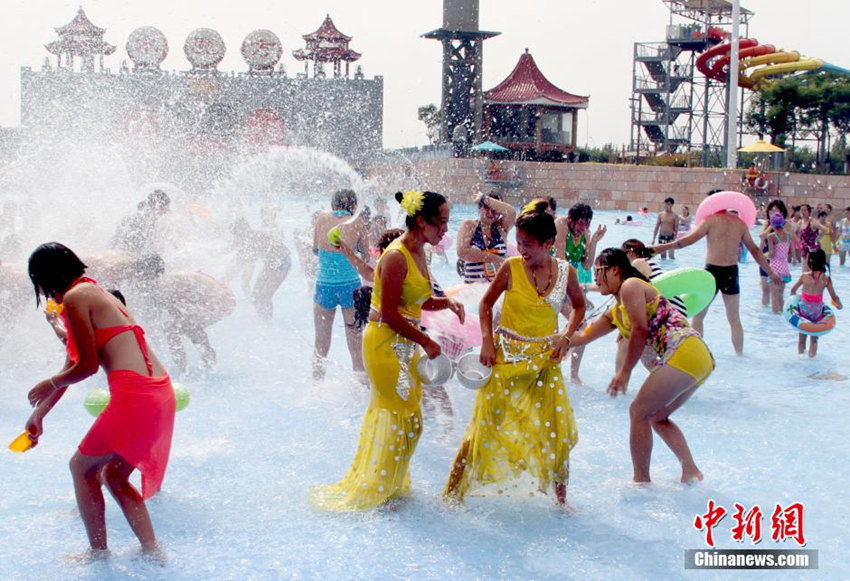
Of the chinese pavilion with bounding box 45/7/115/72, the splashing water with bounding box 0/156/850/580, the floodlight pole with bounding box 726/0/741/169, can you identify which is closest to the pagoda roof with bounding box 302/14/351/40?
the chinese pavilion with bounding box 45/7/115/72

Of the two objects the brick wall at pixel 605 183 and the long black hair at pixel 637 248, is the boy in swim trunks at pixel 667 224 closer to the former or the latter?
the long black hair at pixel 637 248

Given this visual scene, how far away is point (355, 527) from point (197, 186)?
34.1 metres

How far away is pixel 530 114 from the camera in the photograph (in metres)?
46.8

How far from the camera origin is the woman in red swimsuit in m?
3.58

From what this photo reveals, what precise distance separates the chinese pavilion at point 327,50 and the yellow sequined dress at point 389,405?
5147 centimetres

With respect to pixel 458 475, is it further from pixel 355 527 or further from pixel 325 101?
pixel 325 101

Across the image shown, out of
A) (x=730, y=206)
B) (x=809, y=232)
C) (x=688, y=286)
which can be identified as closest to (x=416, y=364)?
(x=688, y=286)

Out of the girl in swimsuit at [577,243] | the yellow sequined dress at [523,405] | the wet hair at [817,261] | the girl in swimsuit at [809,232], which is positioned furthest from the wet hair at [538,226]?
the girl in swimsuit at [809,232]

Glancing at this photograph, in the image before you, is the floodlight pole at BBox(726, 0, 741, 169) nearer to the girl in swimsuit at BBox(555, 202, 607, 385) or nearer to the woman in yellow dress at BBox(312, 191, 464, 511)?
the girl in swimsuit at BBox(555, 202, 607, 385)

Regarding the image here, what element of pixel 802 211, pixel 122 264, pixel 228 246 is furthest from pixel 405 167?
pixel 122 264

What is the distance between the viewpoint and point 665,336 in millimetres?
4715

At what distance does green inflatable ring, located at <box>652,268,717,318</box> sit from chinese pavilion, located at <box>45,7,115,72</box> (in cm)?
5453

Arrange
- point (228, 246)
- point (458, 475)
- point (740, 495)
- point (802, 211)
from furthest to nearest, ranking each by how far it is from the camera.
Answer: point (802, 211) → point (228, 246) → point (740, 495) → point (458, 475)

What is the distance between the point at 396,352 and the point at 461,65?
43337 mm
